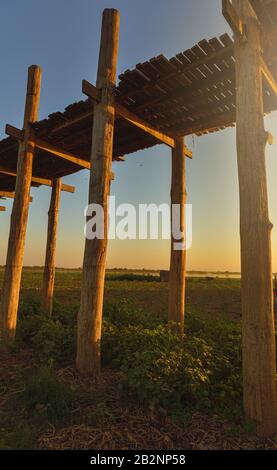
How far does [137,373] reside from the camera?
3.91 meters

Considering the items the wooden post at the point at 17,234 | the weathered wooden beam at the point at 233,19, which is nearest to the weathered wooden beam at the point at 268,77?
the weathered wooden beam at the point at 233,19

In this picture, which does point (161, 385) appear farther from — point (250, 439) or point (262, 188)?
point (262, 188)

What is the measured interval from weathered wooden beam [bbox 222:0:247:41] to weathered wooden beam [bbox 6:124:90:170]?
5.00 metres

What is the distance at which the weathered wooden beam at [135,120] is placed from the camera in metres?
5.18

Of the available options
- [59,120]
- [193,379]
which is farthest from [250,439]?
[59,120]

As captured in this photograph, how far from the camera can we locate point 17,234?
6.98 m

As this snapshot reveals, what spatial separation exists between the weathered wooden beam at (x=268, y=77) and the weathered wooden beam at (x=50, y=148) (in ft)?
16.2

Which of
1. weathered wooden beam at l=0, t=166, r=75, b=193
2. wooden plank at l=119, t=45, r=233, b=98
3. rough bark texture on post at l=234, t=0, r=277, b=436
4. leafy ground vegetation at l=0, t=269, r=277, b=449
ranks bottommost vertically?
leafy ground vegetation at l=0, t=269, r=277, b=449

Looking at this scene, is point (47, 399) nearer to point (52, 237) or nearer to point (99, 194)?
point (99, 194)

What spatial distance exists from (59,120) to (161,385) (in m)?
5.49

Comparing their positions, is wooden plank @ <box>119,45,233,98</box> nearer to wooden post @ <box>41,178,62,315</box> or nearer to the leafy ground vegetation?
the leafy ground vegetation

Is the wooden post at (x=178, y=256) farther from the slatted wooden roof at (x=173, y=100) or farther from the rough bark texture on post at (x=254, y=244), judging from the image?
the rough bark texture on post at (x=254, y=244)

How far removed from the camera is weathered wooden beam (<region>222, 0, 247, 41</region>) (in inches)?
141

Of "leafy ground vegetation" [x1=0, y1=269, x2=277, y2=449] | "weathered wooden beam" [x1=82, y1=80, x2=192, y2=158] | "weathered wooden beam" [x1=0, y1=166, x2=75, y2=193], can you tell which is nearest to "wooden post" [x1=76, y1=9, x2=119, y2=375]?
"weathered wooden beam" [x1=82, y1=80, x2=192, y2=158]
